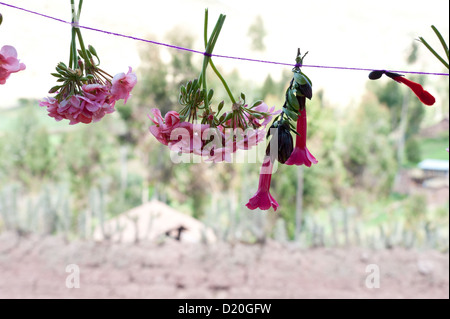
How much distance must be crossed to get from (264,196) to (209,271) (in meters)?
1.82

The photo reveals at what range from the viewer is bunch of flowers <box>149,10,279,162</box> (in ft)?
1.64

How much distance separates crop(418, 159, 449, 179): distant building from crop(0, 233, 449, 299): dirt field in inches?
68.9

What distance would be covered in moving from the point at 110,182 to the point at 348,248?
2190 mm

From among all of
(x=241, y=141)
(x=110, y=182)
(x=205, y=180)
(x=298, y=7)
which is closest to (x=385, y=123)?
(x=298, y=7)

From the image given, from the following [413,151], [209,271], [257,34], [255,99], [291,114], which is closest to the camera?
[291,114]

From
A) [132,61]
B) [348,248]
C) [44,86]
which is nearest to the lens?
[348,248]

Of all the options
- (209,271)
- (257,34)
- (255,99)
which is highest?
(257,34)

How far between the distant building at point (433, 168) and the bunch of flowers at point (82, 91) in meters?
4.05

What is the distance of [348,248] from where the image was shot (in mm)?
2557

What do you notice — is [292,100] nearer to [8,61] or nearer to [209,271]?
[8,61]

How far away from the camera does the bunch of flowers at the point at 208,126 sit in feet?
1.64

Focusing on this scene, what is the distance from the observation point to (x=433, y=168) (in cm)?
413

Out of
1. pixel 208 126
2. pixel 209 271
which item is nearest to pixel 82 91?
pixel 208 126
